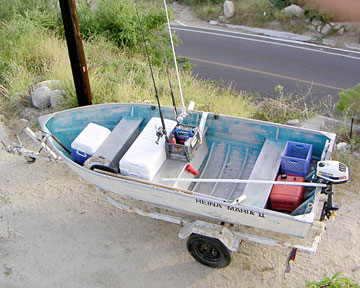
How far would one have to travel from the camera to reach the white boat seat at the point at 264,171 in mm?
4852

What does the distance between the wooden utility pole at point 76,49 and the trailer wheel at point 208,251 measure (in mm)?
3609

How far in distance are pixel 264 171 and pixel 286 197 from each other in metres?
0.52

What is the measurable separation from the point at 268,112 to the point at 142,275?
4.32 m

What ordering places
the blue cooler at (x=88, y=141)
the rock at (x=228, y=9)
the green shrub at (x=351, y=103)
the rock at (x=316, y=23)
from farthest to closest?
1. the rock at (x=228, y=9)
2. the rock at (x=316, y=23)
3. the green shrub at (x=351, y=103)
4. the blue cooler at (x=88, y=141)

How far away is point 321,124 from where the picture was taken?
25.4ft

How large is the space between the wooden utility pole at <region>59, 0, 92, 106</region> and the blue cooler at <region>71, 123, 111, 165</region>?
152 centimetres

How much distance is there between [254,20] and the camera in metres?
16.8

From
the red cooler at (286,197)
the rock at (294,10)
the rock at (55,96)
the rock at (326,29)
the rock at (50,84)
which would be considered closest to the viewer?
the red cooler at (286,197)

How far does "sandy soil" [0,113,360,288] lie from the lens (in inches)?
200

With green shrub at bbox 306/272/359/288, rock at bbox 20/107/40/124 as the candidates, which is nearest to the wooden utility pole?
rock at bbox 20/107/40/124

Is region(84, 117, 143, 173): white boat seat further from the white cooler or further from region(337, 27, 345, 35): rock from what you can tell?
region(337, 27, 345, 35): rock

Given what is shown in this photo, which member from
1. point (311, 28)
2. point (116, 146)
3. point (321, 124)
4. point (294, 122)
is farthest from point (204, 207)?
point (311, 28)

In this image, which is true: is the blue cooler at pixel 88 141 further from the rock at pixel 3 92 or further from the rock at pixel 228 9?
the rock at pixel 228 9

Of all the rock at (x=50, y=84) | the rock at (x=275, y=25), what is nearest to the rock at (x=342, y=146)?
the rock at (x=50, y=84)
